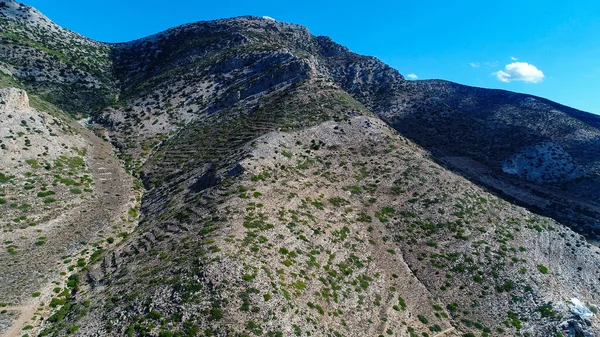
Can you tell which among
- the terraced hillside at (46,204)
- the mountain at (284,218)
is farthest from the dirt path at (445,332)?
the terraced hillside at (46,204)

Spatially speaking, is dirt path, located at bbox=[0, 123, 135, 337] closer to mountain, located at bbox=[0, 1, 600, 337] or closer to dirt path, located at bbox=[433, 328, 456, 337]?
mountain, located at bbox=[0, 1, 600, 337]

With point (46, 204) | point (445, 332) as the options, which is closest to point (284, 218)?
point (445, 332)

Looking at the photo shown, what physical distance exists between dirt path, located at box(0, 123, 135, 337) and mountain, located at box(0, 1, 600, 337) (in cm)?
23

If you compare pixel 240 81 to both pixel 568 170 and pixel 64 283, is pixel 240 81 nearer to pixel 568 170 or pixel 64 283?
pixel 64 283

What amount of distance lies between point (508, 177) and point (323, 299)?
7137cm

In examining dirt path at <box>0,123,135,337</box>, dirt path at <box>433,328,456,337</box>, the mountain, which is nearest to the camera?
the mountain

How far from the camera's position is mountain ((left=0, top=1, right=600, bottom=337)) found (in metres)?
28.9

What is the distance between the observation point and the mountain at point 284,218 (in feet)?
94.7

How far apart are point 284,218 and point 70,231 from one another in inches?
919

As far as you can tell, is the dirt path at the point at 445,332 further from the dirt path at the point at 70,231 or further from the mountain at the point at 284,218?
the dirt path at the point at 70,231

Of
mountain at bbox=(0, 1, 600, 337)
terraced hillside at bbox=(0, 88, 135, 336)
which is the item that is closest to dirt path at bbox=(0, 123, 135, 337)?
terraced hillside at bbox=(0, 88, 135, 336)

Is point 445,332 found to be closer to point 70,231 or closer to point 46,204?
point 70,231

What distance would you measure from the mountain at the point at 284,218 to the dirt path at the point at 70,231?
23 cm

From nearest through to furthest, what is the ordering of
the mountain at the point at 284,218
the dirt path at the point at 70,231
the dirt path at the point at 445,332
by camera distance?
the mountain at the point at 284,218, the dirt path at the point at 70,231, the dirt path at the point at 445,332
